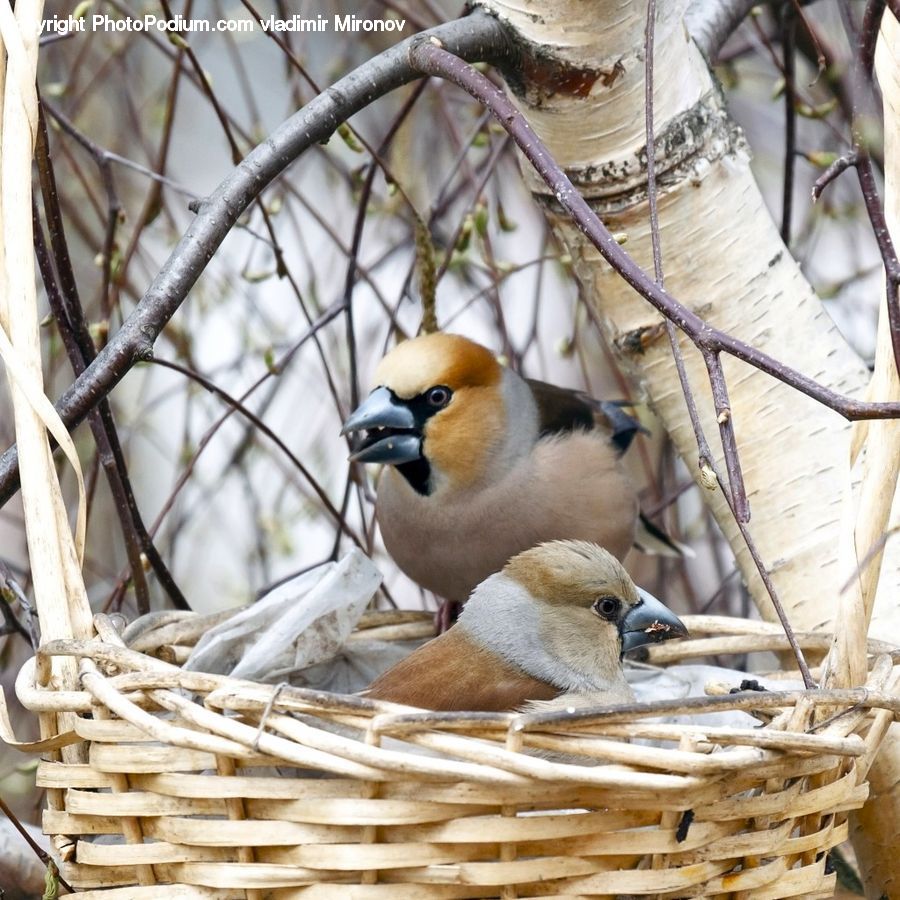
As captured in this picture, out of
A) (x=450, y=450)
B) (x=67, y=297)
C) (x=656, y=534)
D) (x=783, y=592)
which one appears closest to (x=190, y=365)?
(x=450, y=450)

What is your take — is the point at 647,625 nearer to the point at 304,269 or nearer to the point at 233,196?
the point at 233,196

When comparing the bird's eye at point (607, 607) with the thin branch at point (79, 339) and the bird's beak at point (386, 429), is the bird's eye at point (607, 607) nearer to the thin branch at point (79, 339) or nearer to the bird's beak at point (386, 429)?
the bird's beak at point (386, 429)

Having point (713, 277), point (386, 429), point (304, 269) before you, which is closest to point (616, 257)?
point (713, 277)

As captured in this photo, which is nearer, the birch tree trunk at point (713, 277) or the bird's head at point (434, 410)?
the birch tree trunk at point (713, 277)

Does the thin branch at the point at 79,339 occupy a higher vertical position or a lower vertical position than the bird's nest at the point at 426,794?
higher

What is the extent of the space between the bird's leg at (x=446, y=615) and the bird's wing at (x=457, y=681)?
35cm

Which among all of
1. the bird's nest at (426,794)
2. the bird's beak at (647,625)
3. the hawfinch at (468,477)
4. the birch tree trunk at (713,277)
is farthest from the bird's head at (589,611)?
the bird's nest at (426,794)

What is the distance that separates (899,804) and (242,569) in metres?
2.85

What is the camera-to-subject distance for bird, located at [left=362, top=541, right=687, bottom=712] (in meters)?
1.76

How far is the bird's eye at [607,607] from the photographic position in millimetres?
1901

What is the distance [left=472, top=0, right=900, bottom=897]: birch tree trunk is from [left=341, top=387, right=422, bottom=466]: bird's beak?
413 millimetres

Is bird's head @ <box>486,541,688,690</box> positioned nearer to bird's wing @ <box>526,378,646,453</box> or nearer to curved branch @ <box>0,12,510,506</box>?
bird's wing @ <box>526,378,646,453</box>

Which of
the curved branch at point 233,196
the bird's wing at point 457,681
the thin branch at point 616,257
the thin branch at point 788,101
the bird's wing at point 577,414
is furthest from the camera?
the bird's wing at point 577,414

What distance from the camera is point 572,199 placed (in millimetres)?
1343
